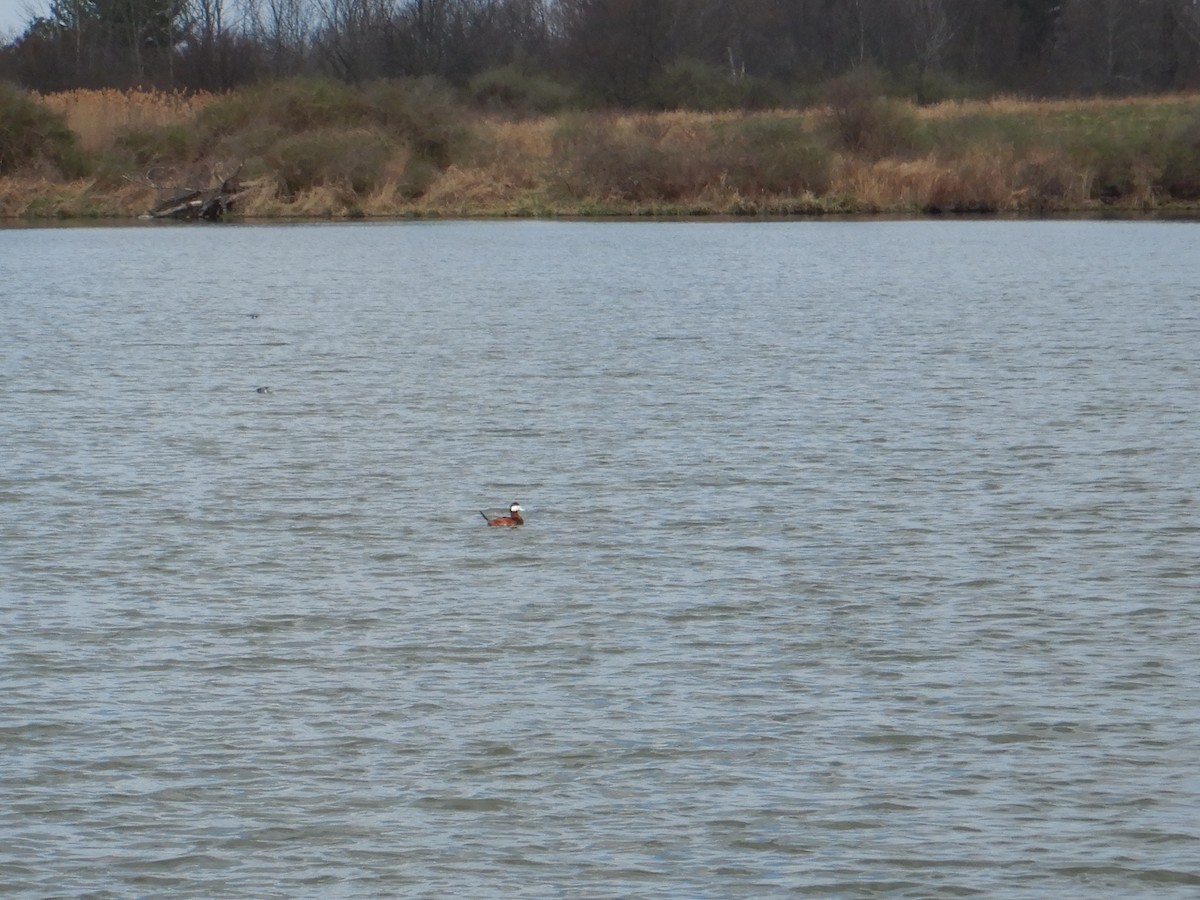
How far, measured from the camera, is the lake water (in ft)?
22.9

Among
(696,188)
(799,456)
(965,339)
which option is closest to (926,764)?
(799,456)

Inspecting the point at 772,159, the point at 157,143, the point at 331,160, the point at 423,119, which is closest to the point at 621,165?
the point at 772,159

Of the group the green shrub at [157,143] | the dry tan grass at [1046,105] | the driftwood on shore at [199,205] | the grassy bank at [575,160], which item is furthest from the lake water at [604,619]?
the dry tan grass at [1046,105]

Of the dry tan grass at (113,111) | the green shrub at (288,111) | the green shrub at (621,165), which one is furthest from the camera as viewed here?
the dry tan grass at (113,111)

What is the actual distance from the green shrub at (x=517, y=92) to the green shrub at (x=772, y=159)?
17657 millimetres

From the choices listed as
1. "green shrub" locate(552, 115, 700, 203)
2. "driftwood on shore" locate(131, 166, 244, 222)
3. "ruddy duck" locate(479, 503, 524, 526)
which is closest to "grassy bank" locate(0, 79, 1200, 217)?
"green shrub" locate(552, 115, 700, 203)

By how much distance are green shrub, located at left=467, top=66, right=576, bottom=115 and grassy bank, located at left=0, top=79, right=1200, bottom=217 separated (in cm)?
1309

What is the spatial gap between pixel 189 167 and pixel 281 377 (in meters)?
33.4

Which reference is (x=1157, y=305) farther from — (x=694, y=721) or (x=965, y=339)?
(x=694, y=721)

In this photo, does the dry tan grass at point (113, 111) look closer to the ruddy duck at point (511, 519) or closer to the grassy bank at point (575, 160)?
the grassy bank at point (575, 160)

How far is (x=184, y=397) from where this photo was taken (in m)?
18.7

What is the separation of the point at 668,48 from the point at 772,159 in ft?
82.4

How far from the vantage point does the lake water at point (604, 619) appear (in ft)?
22.9

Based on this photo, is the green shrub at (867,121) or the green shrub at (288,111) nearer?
the green shrub at (867,121)
